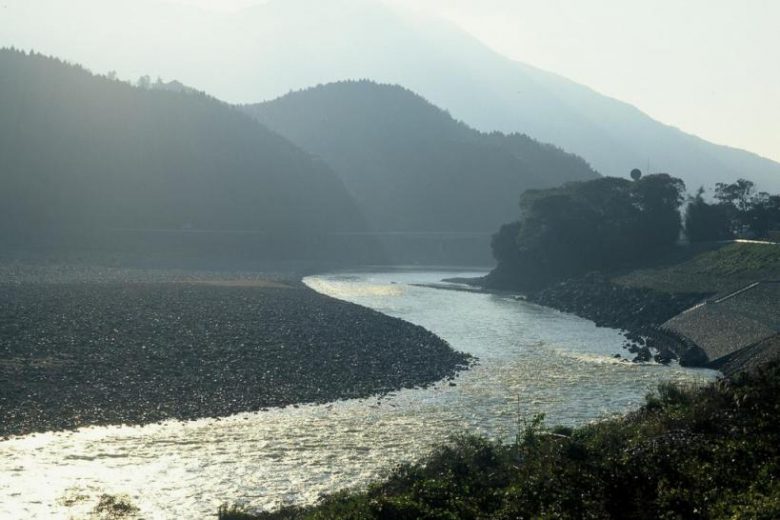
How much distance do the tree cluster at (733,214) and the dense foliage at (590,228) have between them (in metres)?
3.67

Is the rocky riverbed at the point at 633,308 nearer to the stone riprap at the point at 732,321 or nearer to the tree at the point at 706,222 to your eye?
the stone riprap at the point at 732,321

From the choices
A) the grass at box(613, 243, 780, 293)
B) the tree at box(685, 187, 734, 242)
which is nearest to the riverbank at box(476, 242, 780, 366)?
the grass at box(613, 243, 780, 293)

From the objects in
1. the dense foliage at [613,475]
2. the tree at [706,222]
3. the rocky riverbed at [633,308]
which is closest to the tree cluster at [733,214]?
the tree at [706,222]

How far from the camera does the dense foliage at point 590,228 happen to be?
117 m

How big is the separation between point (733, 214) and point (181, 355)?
89.7 metres

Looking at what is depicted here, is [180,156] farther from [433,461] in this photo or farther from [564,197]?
[433,461]

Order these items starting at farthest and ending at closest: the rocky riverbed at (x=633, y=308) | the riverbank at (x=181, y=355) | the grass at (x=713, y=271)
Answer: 1. the grass at (x=713, y=271)
2. the rocky riverbed at (x=633, y=308)
3. the riverbank at (x=181, y=355)

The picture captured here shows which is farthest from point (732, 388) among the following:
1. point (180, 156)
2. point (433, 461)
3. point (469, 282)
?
point (180, 156)

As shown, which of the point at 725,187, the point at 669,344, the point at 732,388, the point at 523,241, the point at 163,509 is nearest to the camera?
the point at 163,509

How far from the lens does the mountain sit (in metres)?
153

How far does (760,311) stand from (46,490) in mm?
54791

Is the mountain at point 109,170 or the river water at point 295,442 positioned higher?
the mountain at point 109,170

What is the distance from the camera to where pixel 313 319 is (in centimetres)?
6912

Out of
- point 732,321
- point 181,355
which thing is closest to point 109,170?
point 181,355
